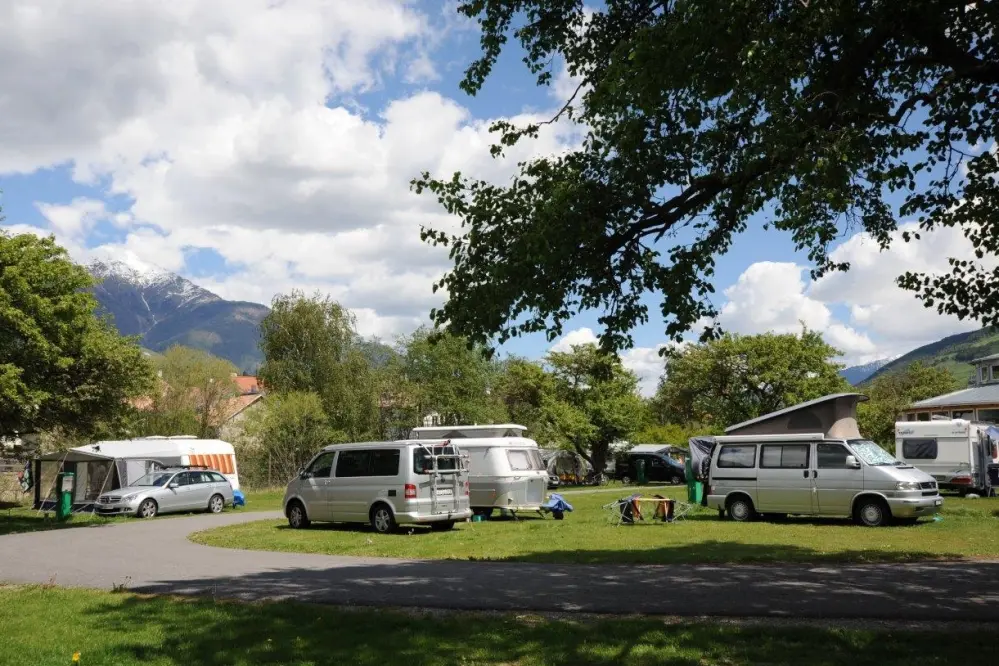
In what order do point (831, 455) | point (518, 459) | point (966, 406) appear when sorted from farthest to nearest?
point (966, 406) < point (518, 459) < point (831, 455)

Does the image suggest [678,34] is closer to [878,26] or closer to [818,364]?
[878,26]

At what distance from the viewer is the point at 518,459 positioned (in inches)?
907

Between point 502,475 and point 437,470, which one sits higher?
point 437,470

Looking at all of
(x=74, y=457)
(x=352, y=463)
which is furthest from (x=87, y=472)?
(x=352, y=463)

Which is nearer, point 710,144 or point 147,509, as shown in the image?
point 710,144

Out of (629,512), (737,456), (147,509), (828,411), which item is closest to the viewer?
(629,512)

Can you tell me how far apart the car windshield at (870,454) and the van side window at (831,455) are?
0.89 feet

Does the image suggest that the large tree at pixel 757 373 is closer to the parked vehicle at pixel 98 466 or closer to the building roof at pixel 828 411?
the building roof at pixel 828 411

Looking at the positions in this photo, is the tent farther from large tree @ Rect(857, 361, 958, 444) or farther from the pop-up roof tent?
large tree @ Rect(857, 361, 958, 444)

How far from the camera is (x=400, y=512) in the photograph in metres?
18.6

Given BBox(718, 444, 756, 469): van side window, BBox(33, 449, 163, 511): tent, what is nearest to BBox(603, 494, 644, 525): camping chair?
BBox(718, 444, 756, 469): van side window

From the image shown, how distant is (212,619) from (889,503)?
1510cm

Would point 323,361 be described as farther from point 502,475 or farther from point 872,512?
point 872,512

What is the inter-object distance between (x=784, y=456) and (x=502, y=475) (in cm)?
698
